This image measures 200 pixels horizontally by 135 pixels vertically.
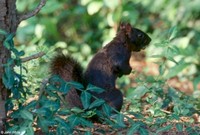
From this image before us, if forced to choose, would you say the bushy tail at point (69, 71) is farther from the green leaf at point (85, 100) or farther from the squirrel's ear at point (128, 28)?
the squirrel's ear at point (128, 28)

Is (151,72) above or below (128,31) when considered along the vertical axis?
below

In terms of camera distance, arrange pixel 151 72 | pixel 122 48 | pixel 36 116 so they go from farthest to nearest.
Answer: pixel 151 72 → pixel 122 48 → pixel 36 116

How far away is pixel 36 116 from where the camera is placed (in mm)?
2881

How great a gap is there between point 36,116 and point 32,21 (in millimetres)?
3937

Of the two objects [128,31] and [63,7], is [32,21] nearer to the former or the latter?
[63,7]

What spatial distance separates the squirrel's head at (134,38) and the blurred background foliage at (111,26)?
Result: 169 centimetres

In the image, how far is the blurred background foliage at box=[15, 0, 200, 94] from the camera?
259 inches

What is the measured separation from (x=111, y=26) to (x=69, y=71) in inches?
146

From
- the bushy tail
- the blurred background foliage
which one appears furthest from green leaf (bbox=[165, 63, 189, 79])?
the bushy tail

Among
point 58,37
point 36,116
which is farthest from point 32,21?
point 36,116

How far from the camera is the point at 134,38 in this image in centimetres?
420

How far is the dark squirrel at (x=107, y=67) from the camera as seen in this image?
357cm

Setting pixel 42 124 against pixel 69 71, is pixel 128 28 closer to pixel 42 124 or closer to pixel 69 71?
pixel 69 71

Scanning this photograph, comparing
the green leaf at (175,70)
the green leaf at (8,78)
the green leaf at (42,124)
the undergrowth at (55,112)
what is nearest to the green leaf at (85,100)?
the undergrowth at (55,112)
